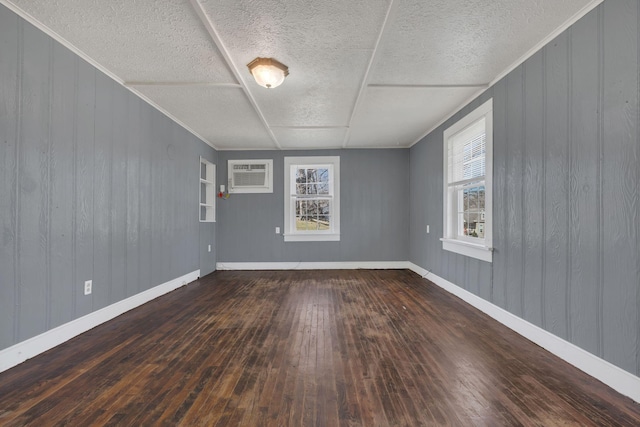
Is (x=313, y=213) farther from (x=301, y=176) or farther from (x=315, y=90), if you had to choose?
(x=315, y=90)

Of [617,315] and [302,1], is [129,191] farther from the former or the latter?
[617,315]

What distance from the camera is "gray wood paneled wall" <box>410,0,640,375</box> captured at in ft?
5.34

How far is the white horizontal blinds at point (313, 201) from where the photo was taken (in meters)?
5.69

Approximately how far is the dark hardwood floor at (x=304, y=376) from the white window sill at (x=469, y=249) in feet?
→ 2.02

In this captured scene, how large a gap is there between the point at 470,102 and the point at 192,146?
4079mm

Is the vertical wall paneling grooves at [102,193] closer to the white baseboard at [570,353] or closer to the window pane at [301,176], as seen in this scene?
the window pane at [301,176]

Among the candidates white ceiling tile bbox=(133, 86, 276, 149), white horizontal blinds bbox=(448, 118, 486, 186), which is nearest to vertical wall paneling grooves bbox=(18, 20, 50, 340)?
white ceiling tile bbox=(133, 86, 276, 149)

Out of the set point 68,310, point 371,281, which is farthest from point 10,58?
point 371,281

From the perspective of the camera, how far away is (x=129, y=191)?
306 centimetres

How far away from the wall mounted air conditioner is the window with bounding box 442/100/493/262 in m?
3.26

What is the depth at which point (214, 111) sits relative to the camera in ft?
12.1

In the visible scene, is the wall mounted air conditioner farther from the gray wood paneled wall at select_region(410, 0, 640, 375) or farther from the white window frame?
the gray wood paneled wall at select_region(410, 0, 640, 375)

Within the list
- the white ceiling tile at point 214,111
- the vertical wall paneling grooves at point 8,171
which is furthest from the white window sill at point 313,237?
the vertical wall paneling grooves at point 8,171

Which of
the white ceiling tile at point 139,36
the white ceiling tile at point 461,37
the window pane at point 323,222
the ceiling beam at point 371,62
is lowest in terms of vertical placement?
the window pane at point 323,222
